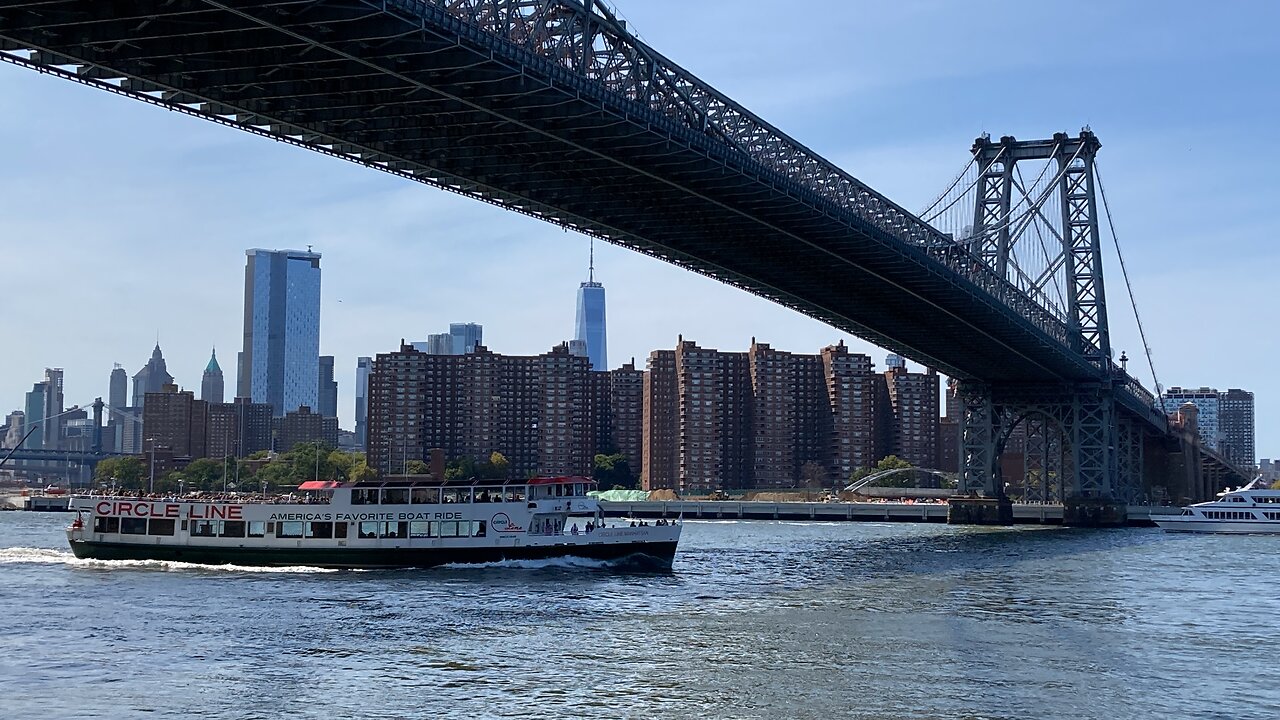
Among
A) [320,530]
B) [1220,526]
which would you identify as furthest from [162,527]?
[1220,526]

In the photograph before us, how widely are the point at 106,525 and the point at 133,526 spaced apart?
53.7 inches

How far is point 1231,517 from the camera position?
3979 inches

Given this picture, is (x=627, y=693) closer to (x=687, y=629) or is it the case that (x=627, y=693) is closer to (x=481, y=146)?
(x=687, y=629)

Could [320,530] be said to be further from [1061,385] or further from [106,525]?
[1061,385]

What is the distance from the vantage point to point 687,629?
128 feet

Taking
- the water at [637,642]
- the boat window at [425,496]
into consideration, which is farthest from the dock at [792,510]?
the boat window at [425,496]

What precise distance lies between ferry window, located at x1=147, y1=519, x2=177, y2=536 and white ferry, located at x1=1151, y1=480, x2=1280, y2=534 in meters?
72.0

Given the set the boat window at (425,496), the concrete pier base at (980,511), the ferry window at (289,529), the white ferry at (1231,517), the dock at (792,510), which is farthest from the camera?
the dock at (792,510)

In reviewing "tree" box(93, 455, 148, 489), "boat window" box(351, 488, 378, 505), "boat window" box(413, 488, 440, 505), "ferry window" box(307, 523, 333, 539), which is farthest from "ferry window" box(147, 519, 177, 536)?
"tree" box(93, 455, 148, 489)

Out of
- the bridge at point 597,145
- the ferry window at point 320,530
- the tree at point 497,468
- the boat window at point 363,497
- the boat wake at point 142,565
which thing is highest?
the bridge at point 597,145

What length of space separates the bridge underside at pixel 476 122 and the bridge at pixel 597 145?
0.10 metres

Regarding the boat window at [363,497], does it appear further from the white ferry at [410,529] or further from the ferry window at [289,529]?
the ferry window at [289,529]

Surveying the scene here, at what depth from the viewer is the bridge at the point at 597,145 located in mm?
37781

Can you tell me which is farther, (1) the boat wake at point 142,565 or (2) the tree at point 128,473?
(2) the tree at point 128,473
